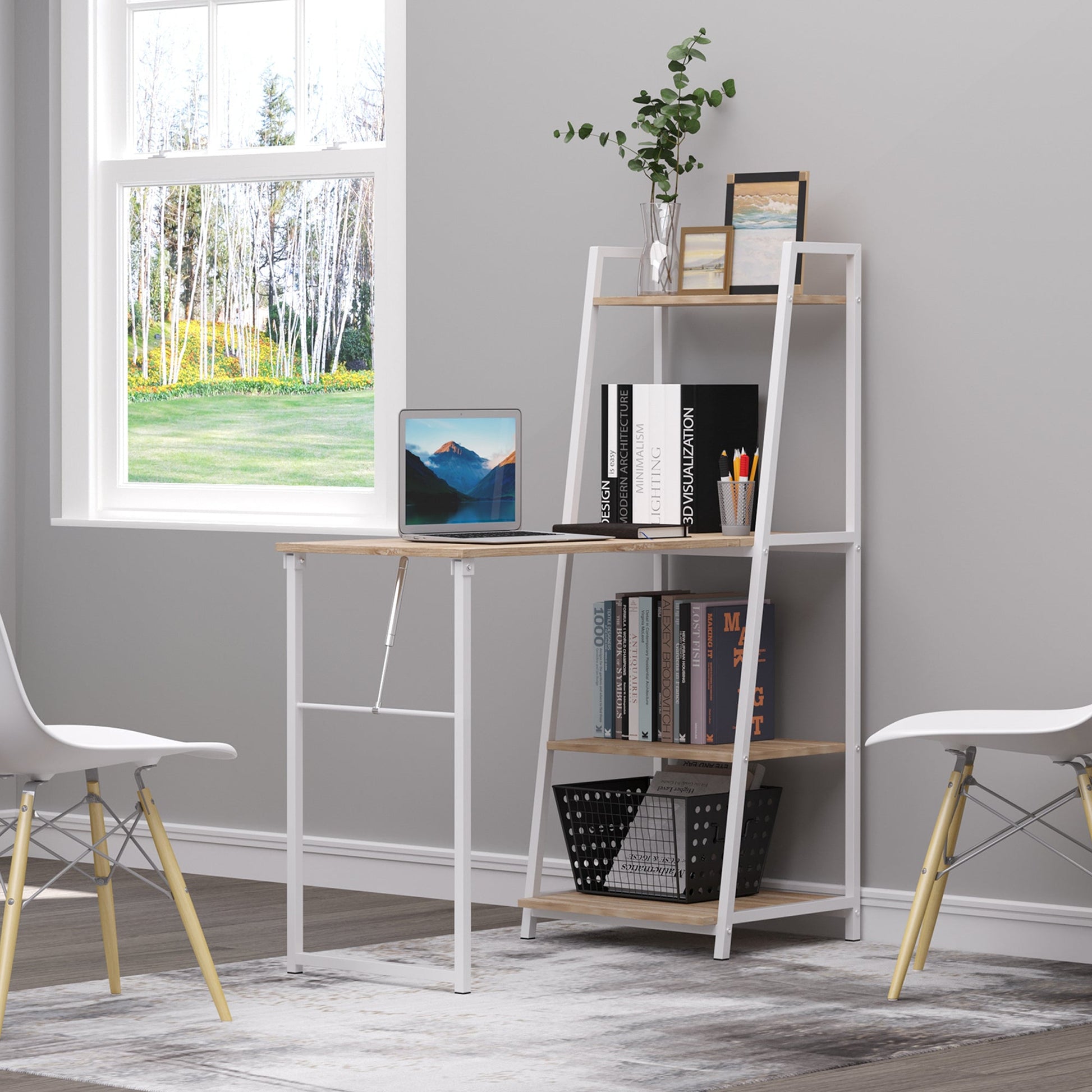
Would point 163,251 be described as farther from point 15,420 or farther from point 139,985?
point 139,985

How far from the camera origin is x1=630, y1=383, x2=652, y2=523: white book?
4.04 m

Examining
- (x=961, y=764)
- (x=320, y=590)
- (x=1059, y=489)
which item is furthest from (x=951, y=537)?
(x=320, y=590)

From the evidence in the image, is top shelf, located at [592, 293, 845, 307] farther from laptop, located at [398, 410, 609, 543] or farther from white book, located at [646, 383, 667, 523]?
laptop, located at [398, 410, 609, 543]

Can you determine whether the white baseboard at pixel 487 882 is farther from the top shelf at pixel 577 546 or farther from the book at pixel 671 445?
the book at pixel 671 445

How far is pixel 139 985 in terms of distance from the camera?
360cm

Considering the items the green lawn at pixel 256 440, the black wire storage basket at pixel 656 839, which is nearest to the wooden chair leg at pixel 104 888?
the black wire storage basket at pixel 656 839

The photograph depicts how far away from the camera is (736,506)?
3.96 meters

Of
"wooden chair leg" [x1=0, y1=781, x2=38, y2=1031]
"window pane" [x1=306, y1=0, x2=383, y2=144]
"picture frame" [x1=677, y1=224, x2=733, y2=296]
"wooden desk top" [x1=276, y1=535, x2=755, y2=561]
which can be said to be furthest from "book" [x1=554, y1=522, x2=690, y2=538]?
"window pane" [x1=306, y1=0, x2=383, y2=144]

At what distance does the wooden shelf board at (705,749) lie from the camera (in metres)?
3.87

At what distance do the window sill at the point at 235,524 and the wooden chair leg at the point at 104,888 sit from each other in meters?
1.36

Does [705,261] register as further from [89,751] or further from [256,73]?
[89,751]

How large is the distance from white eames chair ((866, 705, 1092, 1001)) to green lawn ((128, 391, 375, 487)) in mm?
1818

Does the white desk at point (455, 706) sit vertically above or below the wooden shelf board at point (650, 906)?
above

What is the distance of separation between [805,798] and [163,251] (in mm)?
2226
